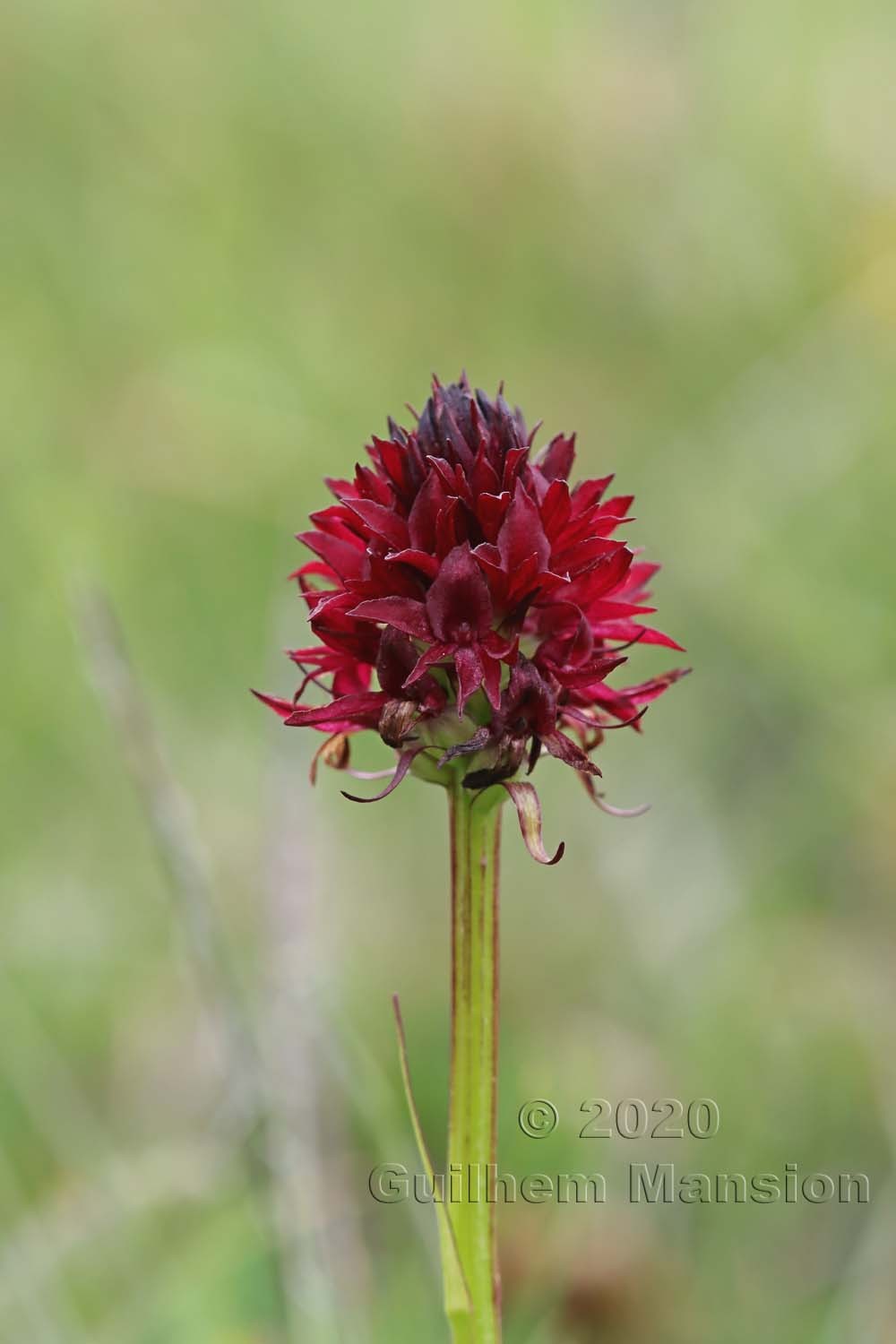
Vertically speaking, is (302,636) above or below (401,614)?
above

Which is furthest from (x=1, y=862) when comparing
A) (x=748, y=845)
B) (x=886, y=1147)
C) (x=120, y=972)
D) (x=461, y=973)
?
(x=461, y=973)

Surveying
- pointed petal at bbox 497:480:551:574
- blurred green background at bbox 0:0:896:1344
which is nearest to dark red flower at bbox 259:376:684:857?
pointed petal at bbox 497:480:551:574

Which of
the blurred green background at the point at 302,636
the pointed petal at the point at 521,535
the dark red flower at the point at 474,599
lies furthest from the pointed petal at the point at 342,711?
the blurred green background at the point at 302,636

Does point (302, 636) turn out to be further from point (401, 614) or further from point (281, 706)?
point (401, 614)

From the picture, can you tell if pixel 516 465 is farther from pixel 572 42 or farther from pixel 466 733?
pixel 572 42

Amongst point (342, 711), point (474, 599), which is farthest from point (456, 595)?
point (342, 711)

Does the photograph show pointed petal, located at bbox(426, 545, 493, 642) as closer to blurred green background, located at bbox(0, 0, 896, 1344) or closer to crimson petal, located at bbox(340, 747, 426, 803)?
crimson petal, located at bbox(340, 747, 426, 803)
